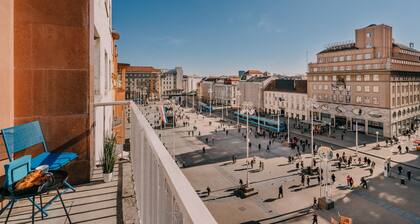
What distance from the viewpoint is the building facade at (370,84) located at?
1955 inches

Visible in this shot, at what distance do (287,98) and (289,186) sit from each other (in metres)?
52.0

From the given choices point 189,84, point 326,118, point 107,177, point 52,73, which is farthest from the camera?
point 189,84

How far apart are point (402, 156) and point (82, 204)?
44085 mm

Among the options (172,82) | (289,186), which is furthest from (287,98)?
(172,82)

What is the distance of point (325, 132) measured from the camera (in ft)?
180

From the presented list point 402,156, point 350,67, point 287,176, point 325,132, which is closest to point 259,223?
point 287,176

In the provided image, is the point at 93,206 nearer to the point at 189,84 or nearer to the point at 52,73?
the point at 52,73

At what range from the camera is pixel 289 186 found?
2619 cm

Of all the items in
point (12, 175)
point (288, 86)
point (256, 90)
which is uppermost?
point (288, 86)

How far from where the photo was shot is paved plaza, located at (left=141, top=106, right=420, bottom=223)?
2023 cm

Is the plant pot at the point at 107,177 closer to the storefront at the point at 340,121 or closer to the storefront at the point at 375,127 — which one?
the storefront at the point at 375,127

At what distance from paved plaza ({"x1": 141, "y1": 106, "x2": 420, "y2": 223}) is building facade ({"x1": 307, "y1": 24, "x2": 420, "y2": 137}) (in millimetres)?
7985

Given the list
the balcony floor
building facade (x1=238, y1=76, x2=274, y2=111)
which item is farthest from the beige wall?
building facade (x1=238, y1=76, x2=274, y2=111)

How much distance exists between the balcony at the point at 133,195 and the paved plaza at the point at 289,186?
51.0 ft
